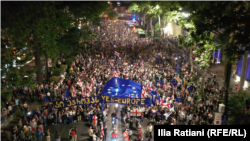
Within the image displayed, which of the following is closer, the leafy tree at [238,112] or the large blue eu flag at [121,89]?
the leafy tree at [238,112]

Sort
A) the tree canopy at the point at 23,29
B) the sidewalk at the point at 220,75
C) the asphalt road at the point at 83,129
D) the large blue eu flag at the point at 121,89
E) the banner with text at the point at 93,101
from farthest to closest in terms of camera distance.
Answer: the sidewalk at the point at 220,75 → the large blue eu flag at the point at 121,89 → the asphalt road at the point at 83,129 → the banner with text at the point at 93,101 → the tree canopy at the point at 23,29

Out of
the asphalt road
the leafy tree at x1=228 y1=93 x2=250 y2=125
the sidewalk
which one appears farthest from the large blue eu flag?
the sidewalk

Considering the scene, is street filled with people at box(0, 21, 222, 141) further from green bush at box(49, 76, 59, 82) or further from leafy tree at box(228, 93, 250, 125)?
leafy tree at box(228, 93, 250, 125)

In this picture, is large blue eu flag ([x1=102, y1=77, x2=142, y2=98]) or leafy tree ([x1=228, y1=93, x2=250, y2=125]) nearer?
leafy tree ([x1=228, y1=93, x2=250, y2=125])

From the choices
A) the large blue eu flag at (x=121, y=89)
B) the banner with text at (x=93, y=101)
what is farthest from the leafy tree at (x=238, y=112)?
the large blue eu flag at (x=121, y=89)

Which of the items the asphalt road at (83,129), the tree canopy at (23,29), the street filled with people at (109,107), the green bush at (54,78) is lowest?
the asphalt road at (83,129)

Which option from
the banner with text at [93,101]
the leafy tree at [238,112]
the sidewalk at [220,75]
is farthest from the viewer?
the sidewalk at [220,75]

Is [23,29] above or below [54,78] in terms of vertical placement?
above

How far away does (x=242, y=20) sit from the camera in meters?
10.1

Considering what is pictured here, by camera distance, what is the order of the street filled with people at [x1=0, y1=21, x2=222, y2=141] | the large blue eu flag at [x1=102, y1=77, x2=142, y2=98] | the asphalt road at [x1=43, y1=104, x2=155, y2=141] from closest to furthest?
A: the street filled with people at [x1=0, y1=21, x2=222, y2=141] < the asphalt road at [x1=43, y1=104, x2=155, y2=141] < the large blue eu flag at [x1=102, y1=77, x2=142, y2=98]

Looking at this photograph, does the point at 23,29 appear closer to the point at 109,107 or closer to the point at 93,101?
the point at 93,101

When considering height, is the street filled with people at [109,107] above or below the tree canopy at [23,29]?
below

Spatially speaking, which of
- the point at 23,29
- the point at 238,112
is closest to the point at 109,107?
the point at 23,29

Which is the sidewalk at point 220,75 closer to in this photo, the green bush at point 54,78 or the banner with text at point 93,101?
the banner with text at point 93,101
